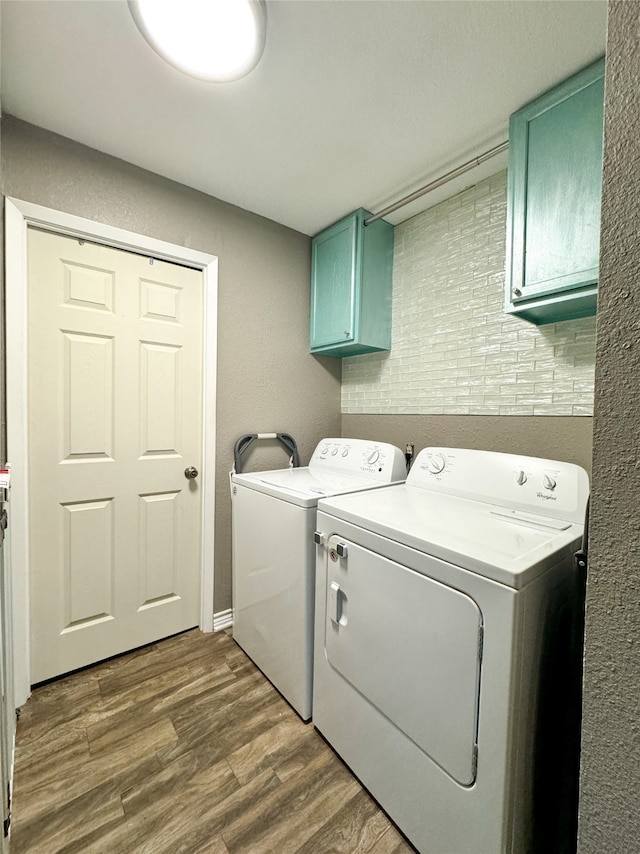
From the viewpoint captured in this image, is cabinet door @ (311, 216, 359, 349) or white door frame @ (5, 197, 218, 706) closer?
white door frame @ (5, 197, 218, 706)

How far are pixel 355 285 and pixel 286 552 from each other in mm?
1508

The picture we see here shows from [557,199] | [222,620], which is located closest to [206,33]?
[557,199]

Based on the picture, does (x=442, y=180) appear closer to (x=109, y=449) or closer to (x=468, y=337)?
(x=468, y=337)

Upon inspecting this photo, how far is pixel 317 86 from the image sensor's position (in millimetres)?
1215

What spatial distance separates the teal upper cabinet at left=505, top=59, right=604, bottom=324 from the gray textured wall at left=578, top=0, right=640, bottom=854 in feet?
2.74

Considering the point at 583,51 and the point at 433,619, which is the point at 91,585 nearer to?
the point at 433,619

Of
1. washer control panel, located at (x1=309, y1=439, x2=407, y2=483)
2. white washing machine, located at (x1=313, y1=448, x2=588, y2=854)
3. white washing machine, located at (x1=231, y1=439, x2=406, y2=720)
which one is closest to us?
white washing machine, located at (x1=313, y1=448, x2=588, y2=854)

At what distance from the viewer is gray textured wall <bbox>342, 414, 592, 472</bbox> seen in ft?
4.47

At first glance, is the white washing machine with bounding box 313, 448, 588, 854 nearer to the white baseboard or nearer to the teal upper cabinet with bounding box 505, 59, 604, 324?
the teal upper cabinet with bounding box 505, 59, 604, 324

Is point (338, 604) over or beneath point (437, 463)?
beneath

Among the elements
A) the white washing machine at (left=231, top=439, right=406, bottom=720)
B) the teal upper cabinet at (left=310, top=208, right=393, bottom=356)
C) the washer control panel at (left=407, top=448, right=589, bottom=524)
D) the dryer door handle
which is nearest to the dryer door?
the dryer door handle

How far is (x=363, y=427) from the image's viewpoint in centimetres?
230

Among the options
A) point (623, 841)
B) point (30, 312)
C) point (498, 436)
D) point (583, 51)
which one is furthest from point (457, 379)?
point (30, 312)

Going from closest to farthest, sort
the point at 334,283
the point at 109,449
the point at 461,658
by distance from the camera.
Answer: the point at 461,658
the point at 109,449
the point at 334,283
